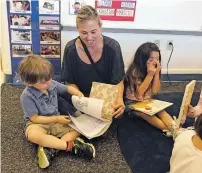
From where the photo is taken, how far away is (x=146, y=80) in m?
1.67

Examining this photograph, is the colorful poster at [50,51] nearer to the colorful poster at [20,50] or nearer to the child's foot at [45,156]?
the colorful poster at [20,50]

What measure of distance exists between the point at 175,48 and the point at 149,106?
0.77 meters

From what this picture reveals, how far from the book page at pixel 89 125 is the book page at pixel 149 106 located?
0.73ft

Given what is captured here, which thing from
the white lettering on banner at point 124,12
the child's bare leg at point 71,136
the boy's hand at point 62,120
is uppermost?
the white lettering on banner at point 124,12

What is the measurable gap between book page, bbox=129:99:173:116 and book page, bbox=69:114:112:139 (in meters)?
0.22

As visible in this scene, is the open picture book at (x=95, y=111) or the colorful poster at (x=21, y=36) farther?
the colorful poster at (x=21, y=36)

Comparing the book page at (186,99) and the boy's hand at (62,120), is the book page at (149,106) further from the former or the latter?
the boy's hand at (62,120)

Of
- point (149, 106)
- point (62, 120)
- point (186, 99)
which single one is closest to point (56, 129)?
point (62, 120)

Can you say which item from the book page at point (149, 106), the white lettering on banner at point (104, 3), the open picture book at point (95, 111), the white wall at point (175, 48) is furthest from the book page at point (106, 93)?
the white lettering on banner at point (104, 3)

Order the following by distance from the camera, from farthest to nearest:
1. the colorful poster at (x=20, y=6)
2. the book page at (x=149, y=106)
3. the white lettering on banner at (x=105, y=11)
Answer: the white lettering on banner at (x=105, y=11) < the colorful poster at (x=20, y=6) < the book page at (x=149, y=106)

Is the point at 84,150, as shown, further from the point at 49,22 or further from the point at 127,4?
the point at 127,4

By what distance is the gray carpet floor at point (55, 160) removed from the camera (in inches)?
54.2

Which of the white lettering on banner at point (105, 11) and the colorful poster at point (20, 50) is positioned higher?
the white lettering on banner at point (105, 11)

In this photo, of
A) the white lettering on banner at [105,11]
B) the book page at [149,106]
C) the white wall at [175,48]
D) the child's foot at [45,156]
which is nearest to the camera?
the child's foot at [45,156]
